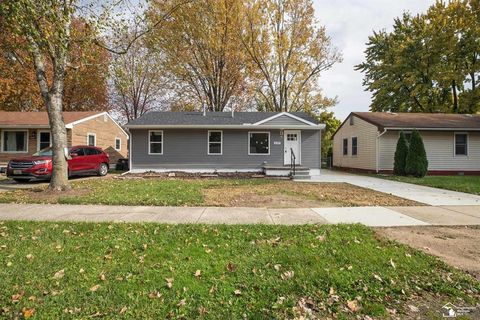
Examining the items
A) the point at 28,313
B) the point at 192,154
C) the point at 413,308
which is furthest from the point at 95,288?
the point at 192,154

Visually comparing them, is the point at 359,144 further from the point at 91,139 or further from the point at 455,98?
the point at 91,139

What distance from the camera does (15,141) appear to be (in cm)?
1898

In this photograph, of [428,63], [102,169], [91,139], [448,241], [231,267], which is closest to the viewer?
[231,267]

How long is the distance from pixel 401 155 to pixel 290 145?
6158 millimetres

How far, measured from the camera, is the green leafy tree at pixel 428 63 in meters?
26.0

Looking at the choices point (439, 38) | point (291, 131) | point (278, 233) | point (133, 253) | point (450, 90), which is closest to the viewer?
point (133, 253)

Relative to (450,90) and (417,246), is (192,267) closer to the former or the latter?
(417,246)

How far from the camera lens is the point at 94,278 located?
342 centimetres

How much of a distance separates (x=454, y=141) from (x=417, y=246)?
58.3 feet

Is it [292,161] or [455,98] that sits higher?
[455,98]

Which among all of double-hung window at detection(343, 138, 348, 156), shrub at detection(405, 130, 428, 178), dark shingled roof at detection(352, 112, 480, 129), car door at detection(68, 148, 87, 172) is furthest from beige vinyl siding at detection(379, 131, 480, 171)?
car door at detection(68, 148, 87, 172)

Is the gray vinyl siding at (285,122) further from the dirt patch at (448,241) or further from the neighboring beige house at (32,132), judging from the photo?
the neighboring beige house at (32,132)

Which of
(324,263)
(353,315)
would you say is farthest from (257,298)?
(324,263)

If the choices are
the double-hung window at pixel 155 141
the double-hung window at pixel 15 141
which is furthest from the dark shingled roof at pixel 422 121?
the double-hung window at pixel 15 141
